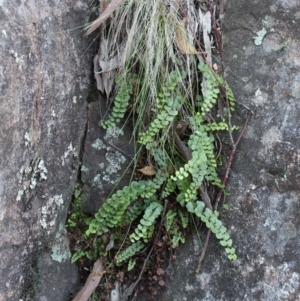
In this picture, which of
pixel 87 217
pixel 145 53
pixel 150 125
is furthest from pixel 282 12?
pixel 87 217

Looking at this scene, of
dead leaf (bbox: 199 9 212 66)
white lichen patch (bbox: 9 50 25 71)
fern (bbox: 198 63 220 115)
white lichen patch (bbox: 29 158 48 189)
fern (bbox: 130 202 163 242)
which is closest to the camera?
white lichen patch (bbox: 9 50 25 71)

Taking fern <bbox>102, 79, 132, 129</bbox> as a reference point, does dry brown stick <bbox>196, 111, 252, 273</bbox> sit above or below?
below

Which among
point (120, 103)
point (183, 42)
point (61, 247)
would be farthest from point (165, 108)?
point (61, 247)

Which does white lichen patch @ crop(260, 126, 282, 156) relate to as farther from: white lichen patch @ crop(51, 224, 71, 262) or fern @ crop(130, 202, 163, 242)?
white lichen patch @ crop(51, 224, 71, 262)

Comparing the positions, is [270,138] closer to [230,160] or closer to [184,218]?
[230,160]

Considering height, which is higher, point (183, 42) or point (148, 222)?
point (183, 42)

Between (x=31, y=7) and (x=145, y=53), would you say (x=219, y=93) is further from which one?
(x=31, y=7)

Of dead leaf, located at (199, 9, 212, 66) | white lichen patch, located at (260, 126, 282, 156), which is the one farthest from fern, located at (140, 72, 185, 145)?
white lichen patch, located at (260, 126, 282, 156)
